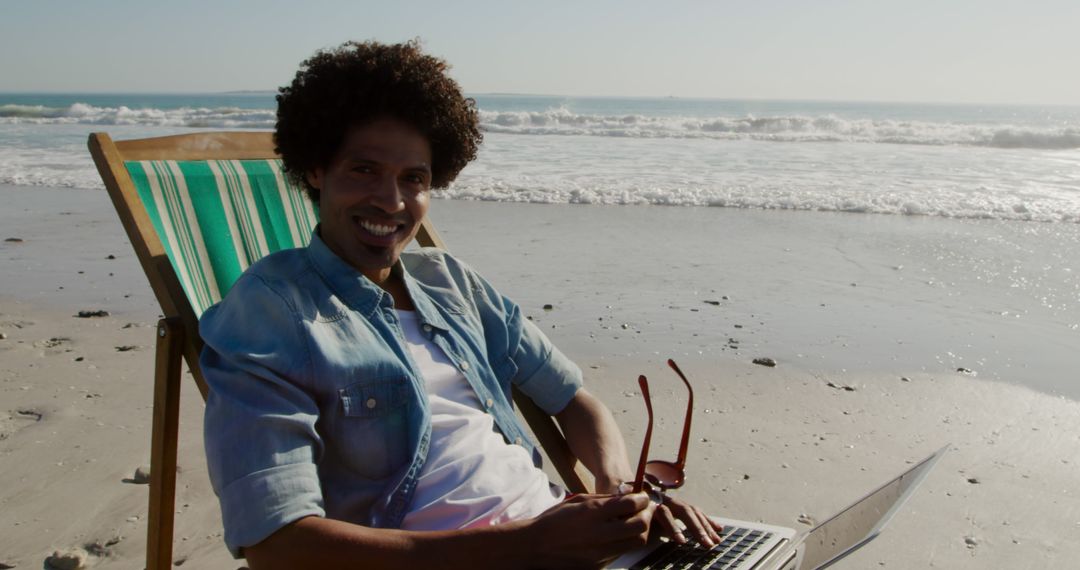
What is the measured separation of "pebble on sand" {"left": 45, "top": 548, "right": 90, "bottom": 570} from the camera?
257 cm

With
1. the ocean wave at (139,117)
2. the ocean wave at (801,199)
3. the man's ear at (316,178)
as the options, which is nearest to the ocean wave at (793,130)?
the ocean wave at (139,117)

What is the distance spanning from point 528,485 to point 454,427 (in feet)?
0.58

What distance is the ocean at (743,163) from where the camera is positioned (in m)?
A: 10.1

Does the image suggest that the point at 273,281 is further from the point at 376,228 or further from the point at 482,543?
the point at 482,543

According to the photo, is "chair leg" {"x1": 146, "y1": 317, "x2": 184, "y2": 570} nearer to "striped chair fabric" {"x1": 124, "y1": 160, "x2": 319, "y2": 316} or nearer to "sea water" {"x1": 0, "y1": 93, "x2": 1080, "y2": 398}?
"striped chair fabric" {"x1": 124, "y1": 160, "x2": 319, "y2": 316}

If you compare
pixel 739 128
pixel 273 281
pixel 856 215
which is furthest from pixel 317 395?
pixel 739 128

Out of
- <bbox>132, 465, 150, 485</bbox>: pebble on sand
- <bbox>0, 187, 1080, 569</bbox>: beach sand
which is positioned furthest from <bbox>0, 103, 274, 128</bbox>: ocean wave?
<bbox>132, 465, 150, 485</bbox>: pebble on sand

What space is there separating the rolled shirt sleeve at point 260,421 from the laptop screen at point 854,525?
38.7 inches

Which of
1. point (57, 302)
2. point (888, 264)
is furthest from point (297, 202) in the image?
point (888, 264)

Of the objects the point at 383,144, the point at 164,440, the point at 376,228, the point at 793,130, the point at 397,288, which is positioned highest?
the point at 383,144

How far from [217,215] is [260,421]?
44.4 inches

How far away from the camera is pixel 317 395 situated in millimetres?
1552

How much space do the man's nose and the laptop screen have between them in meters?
1.02

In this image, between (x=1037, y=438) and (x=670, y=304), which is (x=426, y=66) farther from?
(x=670, y=304)
